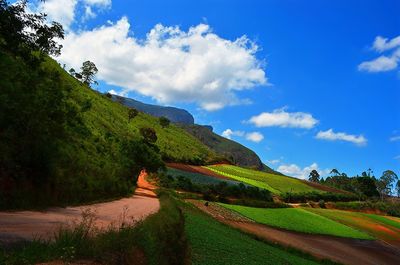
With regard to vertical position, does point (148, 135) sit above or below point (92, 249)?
above

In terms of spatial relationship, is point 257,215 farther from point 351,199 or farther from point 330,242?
point 351,199

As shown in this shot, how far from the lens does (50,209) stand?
1053 inches

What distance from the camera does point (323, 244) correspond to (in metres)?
51.8

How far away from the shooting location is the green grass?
59031 millimetres

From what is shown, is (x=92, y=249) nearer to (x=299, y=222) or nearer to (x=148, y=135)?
(x=299, y=222)

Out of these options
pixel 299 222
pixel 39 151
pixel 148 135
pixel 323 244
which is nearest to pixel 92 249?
pixel 39 151

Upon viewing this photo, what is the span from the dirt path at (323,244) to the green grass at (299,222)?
240 centimetres

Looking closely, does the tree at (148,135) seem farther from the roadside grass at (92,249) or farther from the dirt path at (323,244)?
the roadside grass at (92,249)

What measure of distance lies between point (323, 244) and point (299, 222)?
1263cm

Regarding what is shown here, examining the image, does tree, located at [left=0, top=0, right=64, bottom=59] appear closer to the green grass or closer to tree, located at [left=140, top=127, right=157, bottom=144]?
the green grass

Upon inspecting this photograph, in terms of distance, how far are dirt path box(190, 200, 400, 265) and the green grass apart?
94.6 inches

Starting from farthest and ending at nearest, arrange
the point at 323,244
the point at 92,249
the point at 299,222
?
the point at 299,222
the point at 323,244
the point at 92,249

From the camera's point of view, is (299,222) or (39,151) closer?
(39,151)

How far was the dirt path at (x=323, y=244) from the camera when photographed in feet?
150
